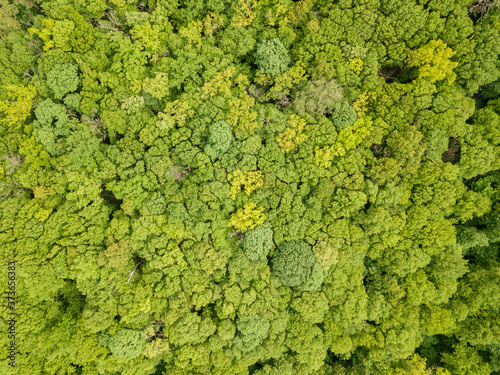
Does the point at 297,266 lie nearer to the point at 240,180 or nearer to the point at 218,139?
the point at 240,180

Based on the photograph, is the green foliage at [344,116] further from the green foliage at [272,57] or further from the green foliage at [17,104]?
the green foliage at [17,104]

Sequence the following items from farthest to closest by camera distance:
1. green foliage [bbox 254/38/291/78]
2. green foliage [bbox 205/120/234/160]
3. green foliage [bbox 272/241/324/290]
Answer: green foliage [bbox 254/38/291/78] < green foliage [bbox 272/241/324/290] < green foliage [bbox 205/120/234/160]

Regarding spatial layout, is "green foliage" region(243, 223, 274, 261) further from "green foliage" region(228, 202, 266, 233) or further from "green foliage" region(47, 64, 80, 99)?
"green foliage" region(47, 64, 80, 99)

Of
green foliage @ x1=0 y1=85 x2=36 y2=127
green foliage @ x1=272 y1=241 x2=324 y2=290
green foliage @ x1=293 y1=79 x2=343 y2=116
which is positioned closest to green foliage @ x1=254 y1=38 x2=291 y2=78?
green foliage @ x1=293 y1=79 x2=343 y2=116

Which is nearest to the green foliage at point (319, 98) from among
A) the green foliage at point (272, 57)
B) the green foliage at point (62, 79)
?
the green foliage at point (272, 57)

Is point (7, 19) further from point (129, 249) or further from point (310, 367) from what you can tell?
point (310, 367)

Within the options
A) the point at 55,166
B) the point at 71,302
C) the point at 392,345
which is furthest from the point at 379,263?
the point at 55,166
